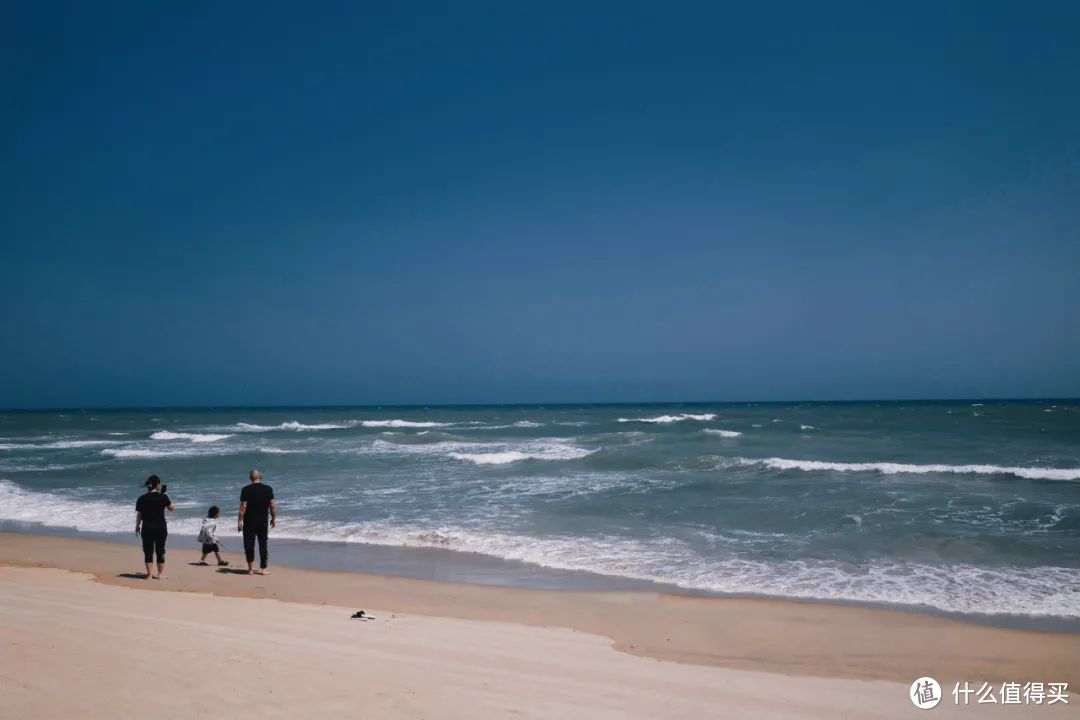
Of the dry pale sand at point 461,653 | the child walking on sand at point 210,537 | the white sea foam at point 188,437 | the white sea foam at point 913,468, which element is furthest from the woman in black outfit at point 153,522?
the white sea foam at point 188,437

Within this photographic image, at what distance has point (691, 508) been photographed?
50.0ft

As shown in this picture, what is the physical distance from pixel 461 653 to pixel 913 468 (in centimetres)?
2091

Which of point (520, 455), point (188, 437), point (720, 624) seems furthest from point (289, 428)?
point (720, 624)

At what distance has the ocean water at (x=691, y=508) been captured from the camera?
9.72 metres

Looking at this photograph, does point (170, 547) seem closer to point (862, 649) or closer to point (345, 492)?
point (345, 492)

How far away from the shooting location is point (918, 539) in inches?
464

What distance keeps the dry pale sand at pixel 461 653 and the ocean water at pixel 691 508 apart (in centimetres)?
170

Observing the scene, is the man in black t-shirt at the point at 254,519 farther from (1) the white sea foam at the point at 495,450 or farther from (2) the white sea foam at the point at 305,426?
(2) the white sea foam at the point at 305,426

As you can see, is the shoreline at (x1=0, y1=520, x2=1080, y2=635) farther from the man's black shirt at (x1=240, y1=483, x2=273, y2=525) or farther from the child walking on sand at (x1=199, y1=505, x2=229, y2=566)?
the man's black shirt at (x1=240, y1=483, x2=273, y2=525)

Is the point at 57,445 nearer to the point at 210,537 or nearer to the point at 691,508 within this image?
the point at 210,537

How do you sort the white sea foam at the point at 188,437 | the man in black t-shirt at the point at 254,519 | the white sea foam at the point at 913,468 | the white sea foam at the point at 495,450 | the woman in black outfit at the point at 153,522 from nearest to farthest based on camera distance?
the woman in black outfit at the point at 153,522 → the man in black t-shirt at the point at 254,519 → the white sea foam at the point at 913,468 → the white sea foam at the point at 495,450 → the white sea foam at the point at 188,437

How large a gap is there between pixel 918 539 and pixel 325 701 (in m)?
11.0

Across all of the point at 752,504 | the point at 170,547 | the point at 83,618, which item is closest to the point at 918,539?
the point at 752,504

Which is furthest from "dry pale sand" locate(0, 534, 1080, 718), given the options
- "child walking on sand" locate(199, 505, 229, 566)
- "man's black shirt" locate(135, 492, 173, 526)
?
"child walking on sand" locate(199, 505, 229, 566)
